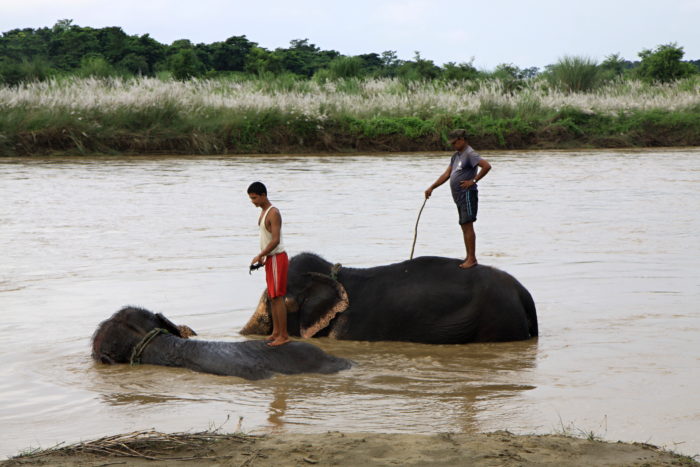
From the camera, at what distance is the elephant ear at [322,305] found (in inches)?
322

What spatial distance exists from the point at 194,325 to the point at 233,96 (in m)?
21.0

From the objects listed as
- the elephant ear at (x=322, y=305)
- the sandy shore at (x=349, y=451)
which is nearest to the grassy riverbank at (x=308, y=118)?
the elephant ear at (x=322, y=305)

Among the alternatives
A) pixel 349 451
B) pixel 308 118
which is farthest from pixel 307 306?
pixel 308 118

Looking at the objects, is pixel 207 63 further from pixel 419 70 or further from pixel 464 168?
pixel 464 168

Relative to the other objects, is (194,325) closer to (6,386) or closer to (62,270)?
(6,386)

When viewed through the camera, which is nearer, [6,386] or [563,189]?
[6,386]

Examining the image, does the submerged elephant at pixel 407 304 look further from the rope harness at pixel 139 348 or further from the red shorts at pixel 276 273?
the rope harness at pixel 139 348

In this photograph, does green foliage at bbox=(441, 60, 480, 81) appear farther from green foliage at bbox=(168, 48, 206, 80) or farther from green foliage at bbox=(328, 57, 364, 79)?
green foliage at bbox=(168, 48, 206, 80)

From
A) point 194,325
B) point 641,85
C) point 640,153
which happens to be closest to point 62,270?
point 194,325

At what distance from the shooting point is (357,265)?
1101 cm

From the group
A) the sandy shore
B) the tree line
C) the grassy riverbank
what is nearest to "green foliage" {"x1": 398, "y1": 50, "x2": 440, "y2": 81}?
the tree line

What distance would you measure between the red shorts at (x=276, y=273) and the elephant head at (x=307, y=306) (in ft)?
2.54

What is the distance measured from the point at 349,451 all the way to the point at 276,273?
105 inches

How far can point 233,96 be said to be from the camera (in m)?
28.7
